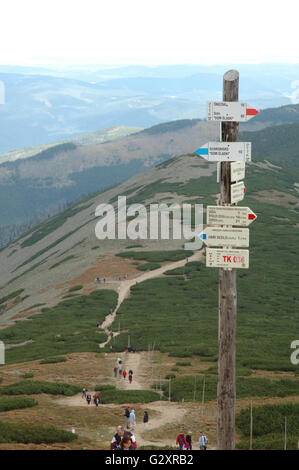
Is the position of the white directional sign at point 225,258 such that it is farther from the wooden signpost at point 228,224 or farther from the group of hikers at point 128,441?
the group of hikers at point 128,441

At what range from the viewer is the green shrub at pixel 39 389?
143ft

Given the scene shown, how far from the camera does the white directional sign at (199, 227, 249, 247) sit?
18797mm

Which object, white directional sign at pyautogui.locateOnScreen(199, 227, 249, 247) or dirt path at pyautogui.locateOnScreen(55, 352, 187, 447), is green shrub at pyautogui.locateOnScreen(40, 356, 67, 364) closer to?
dirt path at pyautogui.locateOnScreen(55, 352, 187, 447)

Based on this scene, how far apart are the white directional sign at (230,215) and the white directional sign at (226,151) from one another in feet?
4.91

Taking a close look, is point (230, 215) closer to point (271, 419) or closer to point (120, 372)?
point (271, 419)

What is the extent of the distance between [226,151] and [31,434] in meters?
18.5

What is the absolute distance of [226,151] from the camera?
18.8 metres

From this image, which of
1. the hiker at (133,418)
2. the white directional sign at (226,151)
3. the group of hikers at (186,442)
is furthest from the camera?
the hiker at (133,418)

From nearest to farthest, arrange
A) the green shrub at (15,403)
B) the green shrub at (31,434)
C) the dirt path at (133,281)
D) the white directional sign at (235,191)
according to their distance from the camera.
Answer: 1. the white directional sign at (235,191)
2. the green shrub at (31,434)
3. the green shrub at (15,403)
4. the dirt path at (133,281)

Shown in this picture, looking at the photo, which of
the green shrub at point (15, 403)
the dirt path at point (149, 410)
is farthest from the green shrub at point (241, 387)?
the green shrub at point (15, 403)

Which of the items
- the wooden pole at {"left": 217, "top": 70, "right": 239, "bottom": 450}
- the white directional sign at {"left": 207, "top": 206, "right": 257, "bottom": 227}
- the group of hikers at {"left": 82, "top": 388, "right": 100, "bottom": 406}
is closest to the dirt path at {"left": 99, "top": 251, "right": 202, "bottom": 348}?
the group of hikers at {"left": 82, "top": 388, "right": 100, "bottom": 406}

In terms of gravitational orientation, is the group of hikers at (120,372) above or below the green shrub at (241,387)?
above

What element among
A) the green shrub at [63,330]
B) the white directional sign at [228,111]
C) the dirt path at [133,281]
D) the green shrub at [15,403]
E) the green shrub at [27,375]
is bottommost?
the green shrub at [15,403]

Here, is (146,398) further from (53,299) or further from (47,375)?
(53,299)
